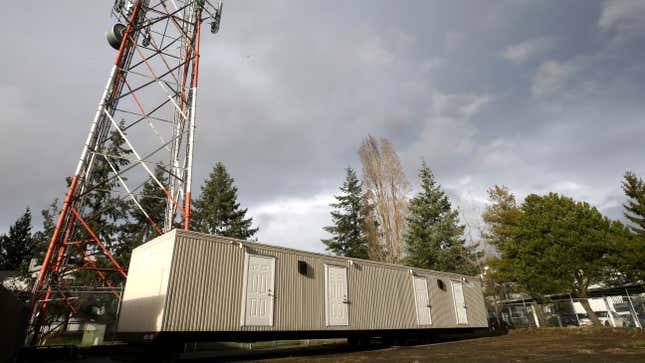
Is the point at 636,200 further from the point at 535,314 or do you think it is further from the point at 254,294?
the point at 254,294

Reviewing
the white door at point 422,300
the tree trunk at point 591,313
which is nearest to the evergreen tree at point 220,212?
the white door at point 422,300

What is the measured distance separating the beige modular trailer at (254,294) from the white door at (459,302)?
2107 millimetres

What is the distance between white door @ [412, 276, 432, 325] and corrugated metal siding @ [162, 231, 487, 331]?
0.23 metres

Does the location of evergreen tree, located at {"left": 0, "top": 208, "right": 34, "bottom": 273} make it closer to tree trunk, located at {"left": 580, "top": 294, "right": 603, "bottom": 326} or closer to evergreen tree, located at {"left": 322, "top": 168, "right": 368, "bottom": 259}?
evergreen tree, located at {"left": 322, "top": 168, "right": 368, "bottom": 259}

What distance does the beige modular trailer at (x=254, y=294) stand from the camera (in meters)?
7.91

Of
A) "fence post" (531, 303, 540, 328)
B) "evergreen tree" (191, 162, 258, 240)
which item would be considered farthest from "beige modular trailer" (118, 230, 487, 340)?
"evergreen tree" (191, 162, 258, 240)

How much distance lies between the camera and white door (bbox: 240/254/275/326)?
29.0ft

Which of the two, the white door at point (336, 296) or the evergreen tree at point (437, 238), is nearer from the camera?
the white door at point (336, 296)

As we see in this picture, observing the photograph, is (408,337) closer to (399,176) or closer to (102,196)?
(399,176)

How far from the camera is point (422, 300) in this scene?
44.2 ft

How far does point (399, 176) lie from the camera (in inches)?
915

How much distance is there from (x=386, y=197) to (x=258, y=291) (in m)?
15.0

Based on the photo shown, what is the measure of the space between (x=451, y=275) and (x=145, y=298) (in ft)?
40.6

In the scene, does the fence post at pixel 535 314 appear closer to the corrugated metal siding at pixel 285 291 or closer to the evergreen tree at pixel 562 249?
the evergreen tree at pixel 562 249
